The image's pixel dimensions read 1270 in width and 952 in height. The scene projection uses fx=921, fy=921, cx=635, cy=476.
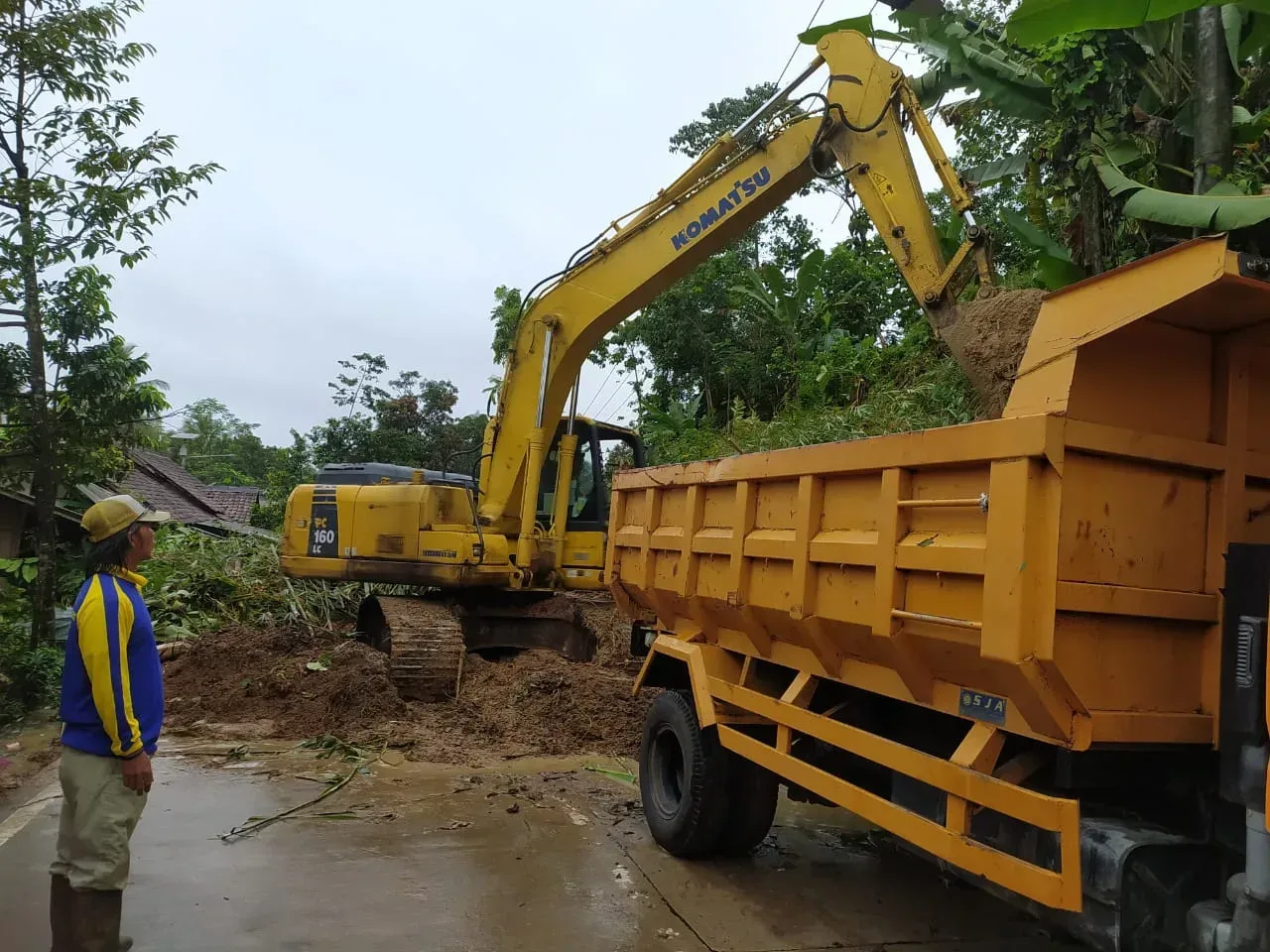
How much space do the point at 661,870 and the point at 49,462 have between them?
6117 millimetres

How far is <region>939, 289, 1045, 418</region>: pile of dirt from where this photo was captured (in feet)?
15.1

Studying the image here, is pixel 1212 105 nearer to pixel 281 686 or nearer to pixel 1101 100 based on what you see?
pixel 1101 100

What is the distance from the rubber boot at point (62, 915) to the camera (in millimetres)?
3207

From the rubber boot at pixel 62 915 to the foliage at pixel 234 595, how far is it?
7218 mm

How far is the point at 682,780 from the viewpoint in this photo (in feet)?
15.7

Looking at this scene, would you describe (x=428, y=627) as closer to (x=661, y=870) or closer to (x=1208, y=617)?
(x=661, y=870)

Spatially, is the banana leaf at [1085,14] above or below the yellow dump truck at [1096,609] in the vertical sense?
above

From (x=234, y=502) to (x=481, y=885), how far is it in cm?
2903

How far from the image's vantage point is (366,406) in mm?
29797

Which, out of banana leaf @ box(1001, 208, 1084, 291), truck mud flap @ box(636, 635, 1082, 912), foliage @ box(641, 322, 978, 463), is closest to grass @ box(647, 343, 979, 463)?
foliage @ box(641, 322, 978, 463)

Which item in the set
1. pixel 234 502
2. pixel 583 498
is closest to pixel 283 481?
pixel 234 502

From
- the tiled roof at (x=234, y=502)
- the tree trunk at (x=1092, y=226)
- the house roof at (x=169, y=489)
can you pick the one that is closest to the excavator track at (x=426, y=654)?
the tree trunk at (x=1092, y=226)

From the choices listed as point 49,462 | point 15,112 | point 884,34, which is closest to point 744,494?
point 884,34

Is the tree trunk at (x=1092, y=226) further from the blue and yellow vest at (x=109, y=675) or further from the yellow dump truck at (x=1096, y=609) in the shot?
the blue and yellow vest at (x=109, y=675)
